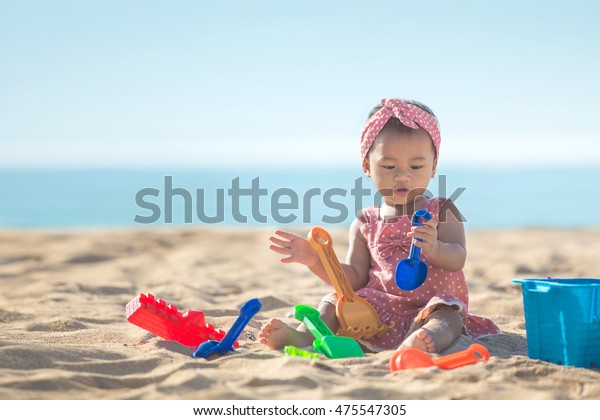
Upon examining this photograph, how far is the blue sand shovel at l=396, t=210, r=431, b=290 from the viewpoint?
2.97 m

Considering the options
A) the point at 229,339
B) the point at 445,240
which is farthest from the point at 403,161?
the point at 229,339

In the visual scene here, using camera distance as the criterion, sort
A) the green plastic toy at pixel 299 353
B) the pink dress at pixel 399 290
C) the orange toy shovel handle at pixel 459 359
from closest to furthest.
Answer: the orange toy shovel handle at pixel 459 359
the green plastic toy at pixel 299 353
the pink dress at pixel 399 290

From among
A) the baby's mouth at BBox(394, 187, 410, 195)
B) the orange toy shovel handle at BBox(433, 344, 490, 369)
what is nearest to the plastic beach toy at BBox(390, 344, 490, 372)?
the orange toy shovel handle at BBox(433, 344, 490, 369)

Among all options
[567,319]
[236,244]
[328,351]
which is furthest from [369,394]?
[236,244]

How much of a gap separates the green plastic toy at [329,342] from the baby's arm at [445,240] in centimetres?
50

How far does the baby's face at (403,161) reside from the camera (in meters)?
3.14

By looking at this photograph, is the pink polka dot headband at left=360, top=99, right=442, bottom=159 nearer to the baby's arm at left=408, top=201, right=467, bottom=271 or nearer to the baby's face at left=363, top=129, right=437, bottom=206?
the baby's face at left=363, top=129, right=437, bottom=206

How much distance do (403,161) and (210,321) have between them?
126 centimetres

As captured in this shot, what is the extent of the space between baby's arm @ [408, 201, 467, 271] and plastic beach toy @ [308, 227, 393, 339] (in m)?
0.36

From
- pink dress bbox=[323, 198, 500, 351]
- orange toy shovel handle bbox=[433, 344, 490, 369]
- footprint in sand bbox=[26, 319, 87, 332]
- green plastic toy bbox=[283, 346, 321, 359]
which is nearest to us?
orange toy shovel handle bbox=[433, 344, 490, 369]

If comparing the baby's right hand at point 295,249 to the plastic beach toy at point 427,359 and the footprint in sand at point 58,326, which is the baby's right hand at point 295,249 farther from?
the footprint in sand at point 58,326

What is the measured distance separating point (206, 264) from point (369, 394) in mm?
4254

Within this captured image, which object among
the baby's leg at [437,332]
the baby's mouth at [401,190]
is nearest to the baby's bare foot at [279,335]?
the baby's leg at [437,332]

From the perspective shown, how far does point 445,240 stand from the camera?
3.17 metres
